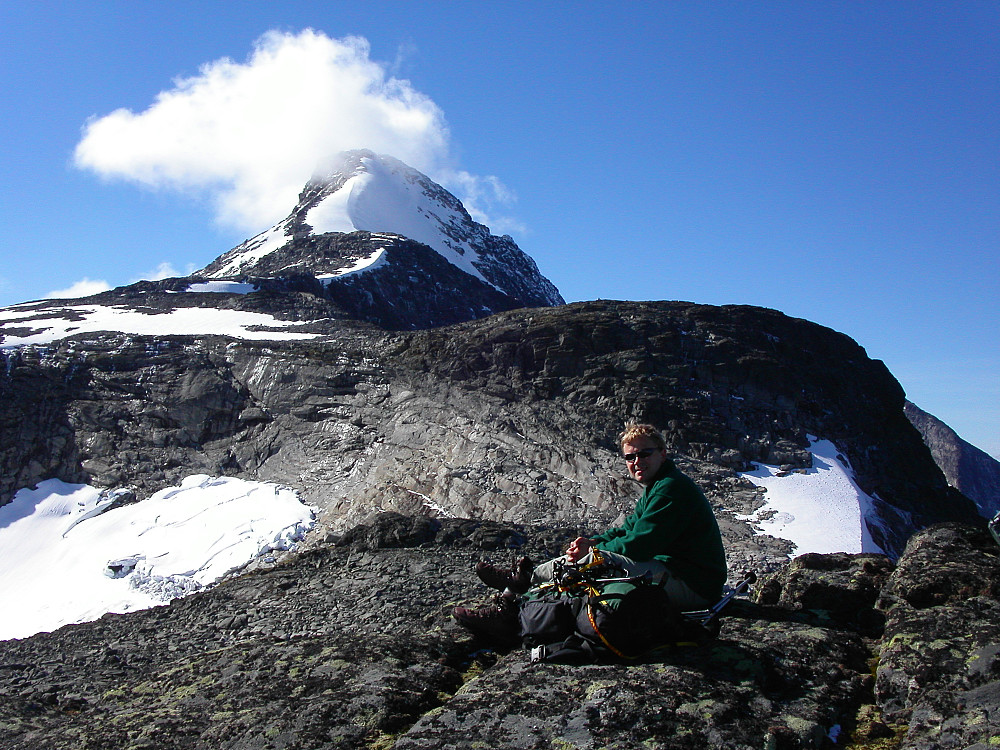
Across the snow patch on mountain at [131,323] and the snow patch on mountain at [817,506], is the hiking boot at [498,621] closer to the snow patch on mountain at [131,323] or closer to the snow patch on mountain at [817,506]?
the snow patch on mountain at [817,506]

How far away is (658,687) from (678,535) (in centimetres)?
136

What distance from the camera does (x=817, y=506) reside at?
923 inches

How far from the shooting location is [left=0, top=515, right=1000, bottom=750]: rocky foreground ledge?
4.23 m

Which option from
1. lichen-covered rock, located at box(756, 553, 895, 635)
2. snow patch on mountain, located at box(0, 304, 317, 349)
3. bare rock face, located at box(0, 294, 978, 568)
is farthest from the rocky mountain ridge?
lichen-covered rock, located at box(756, 553, 895, 635)

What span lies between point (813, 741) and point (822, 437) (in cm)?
2795

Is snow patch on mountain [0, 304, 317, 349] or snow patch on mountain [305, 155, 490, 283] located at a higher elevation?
snow patch on mountain [305, 155, 490, 283]

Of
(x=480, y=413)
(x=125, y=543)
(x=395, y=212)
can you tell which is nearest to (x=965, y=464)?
(x=480, y=413)

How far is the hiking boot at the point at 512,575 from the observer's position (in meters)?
6.57

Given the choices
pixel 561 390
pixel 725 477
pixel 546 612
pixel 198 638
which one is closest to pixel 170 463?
pixel 561 390

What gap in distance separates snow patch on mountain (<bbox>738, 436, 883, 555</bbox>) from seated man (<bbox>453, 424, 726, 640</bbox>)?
1625cm

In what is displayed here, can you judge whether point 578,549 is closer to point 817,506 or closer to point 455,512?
point 455,512

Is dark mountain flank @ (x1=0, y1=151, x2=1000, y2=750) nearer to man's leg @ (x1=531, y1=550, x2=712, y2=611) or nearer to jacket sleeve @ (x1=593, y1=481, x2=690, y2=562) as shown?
man's leg @ (x1=531, y1=550, x2=712, y2=611)

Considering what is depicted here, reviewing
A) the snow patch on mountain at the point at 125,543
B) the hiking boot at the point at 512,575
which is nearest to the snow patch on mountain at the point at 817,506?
the snow patch on mountain at the point at 125,543

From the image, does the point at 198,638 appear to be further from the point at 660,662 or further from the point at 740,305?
the point at 740,305
